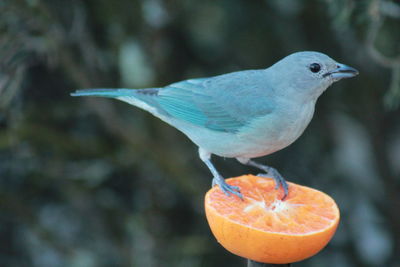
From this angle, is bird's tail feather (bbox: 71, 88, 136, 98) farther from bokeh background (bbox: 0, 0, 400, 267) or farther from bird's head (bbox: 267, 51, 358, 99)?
bird's head (bbox: 267, 51, 358, 99)

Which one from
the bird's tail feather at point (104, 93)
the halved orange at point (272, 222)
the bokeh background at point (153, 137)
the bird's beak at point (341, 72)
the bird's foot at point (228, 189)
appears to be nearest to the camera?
the halved orange at point (272, 222)

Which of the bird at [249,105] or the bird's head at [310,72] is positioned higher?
the bird's head at [310,72]

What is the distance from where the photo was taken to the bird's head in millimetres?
2742

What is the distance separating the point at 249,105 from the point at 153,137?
1.52 meters

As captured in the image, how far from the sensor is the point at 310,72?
9.18 feet

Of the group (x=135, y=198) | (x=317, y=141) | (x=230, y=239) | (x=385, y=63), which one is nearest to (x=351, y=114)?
(x=317, y=141)

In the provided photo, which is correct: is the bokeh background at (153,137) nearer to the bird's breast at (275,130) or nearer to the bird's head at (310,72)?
the bird's head at (310,72)

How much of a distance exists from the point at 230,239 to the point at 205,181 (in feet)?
7.43

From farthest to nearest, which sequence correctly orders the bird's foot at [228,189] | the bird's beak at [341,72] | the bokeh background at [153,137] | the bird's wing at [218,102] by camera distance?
the bokeh background at [153,137]
the bird's wing at [218,102]
the bird's beak at [341,72]
the bird's foot at [228,189]

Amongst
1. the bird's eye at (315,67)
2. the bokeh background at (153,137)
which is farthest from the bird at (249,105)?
the bokeh background at (153,137)

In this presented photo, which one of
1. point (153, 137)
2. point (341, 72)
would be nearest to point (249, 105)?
point (341, 72)

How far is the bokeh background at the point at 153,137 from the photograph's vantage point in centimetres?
390

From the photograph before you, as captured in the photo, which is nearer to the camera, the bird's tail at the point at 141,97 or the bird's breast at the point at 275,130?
the bird's breast at the point at 275,130

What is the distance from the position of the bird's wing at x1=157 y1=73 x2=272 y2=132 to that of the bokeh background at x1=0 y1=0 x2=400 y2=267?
922 millimetres
